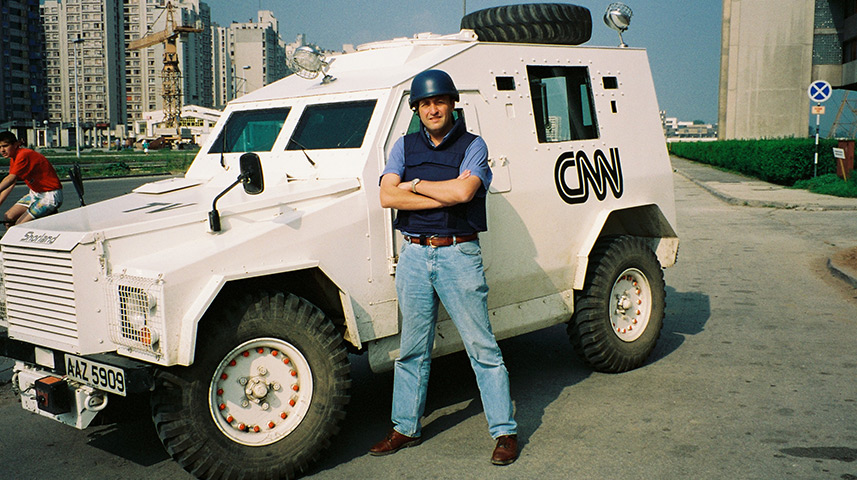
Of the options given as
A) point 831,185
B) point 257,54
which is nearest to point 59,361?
point 831,185

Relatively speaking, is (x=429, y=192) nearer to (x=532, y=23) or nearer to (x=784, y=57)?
(x=532, y=23)

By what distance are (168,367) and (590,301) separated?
3.20 meters

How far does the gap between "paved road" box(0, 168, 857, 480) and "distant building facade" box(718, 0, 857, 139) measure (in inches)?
2208

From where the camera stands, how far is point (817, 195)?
2300cm

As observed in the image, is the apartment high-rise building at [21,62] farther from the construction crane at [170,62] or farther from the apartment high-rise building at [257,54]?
the apartment high-rise building at [257,54]

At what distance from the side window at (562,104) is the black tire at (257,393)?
94.6 inches

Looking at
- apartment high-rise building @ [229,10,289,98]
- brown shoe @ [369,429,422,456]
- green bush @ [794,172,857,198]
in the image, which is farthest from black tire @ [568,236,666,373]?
apartment high-rise building @ [229,10,289,98]

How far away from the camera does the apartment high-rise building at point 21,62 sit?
124 m

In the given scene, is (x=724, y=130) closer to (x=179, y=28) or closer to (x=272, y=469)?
(x=272, y=469)

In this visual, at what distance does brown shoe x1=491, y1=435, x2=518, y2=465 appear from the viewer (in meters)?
4.63

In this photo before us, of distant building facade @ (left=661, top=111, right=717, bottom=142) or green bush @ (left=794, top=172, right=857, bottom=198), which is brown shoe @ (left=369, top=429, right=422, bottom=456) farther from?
distant building facade @ (left=661, top=111, right=717, bottom=142)

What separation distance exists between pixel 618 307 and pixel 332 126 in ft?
8.63

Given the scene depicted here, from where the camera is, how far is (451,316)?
466 centimetres

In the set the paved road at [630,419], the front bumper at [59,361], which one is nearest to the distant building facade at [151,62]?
the paved road at [630,419]
